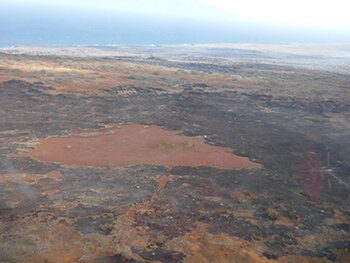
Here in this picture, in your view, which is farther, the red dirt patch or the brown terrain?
the red dirt patch

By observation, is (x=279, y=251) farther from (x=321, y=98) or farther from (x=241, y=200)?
(x=321, y=98)

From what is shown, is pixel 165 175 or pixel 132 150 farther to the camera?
pixel 132 150

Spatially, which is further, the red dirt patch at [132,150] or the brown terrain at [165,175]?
the red dirt patch at [132,150]

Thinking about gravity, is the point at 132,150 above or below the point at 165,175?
above
